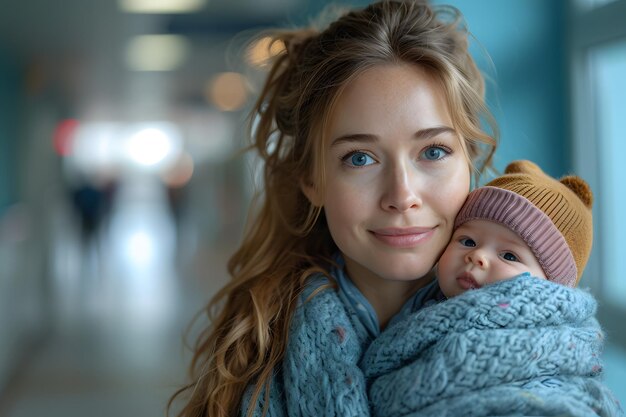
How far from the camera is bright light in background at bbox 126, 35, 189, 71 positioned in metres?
10.4

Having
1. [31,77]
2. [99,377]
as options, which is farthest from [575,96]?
[31,77]

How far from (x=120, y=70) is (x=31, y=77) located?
2.08m

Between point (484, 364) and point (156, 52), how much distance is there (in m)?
11.4

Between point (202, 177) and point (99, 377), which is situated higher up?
point (202, 177)

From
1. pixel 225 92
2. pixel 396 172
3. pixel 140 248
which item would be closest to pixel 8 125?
pixel 140 248

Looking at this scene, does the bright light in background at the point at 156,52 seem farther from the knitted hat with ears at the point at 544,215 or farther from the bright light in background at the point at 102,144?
the knitted hat with ears at the point at 544,215

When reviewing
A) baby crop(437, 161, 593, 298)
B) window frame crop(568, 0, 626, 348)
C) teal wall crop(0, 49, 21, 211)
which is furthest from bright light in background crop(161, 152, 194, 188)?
baby crop(437, 161, 593, 298)

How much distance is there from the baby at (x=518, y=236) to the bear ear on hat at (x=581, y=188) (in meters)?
0.02

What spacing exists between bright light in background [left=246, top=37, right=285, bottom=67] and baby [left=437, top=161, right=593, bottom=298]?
33.0 inches

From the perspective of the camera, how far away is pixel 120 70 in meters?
13.3

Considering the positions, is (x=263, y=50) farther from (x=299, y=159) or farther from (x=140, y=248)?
(x=140, y=248)

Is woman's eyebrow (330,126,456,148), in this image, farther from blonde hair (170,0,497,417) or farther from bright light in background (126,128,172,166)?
bright light in background (126,128,172,166)

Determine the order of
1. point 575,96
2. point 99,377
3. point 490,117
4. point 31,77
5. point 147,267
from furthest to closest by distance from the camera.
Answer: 1. point 31,77
2. point 147,267
3. point 99,377
4. point 575,96
5. point 490,117

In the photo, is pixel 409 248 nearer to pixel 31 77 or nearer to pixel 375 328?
pixel 375 328
